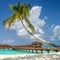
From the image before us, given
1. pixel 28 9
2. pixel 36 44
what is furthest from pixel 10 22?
pixel 36 44

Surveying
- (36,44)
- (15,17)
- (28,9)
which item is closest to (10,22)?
(15,17)

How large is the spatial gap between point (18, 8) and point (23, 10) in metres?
0.65

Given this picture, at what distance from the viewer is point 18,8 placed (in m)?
19.7

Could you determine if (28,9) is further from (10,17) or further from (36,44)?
(36,44)

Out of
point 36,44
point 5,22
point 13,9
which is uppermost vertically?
point 13,9

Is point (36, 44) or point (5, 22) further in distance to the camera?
point (36, 44)

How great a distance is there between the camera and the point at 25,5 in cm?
1988

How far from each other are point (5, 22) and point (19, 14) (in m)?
1.78

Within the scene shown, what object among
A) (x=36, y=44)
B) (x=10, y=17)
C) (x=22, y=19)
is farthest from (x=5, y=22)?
(x=36, y=44)

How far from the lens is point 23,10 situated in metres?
19.4

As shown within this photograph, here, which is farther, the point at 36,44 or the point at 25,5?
the point at 36,44

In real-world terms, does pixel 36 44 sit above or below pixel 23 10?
below

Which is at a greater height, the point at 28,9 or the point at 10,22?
the point at 28,9

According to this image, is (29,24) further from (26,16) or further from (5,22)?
(5,22)
